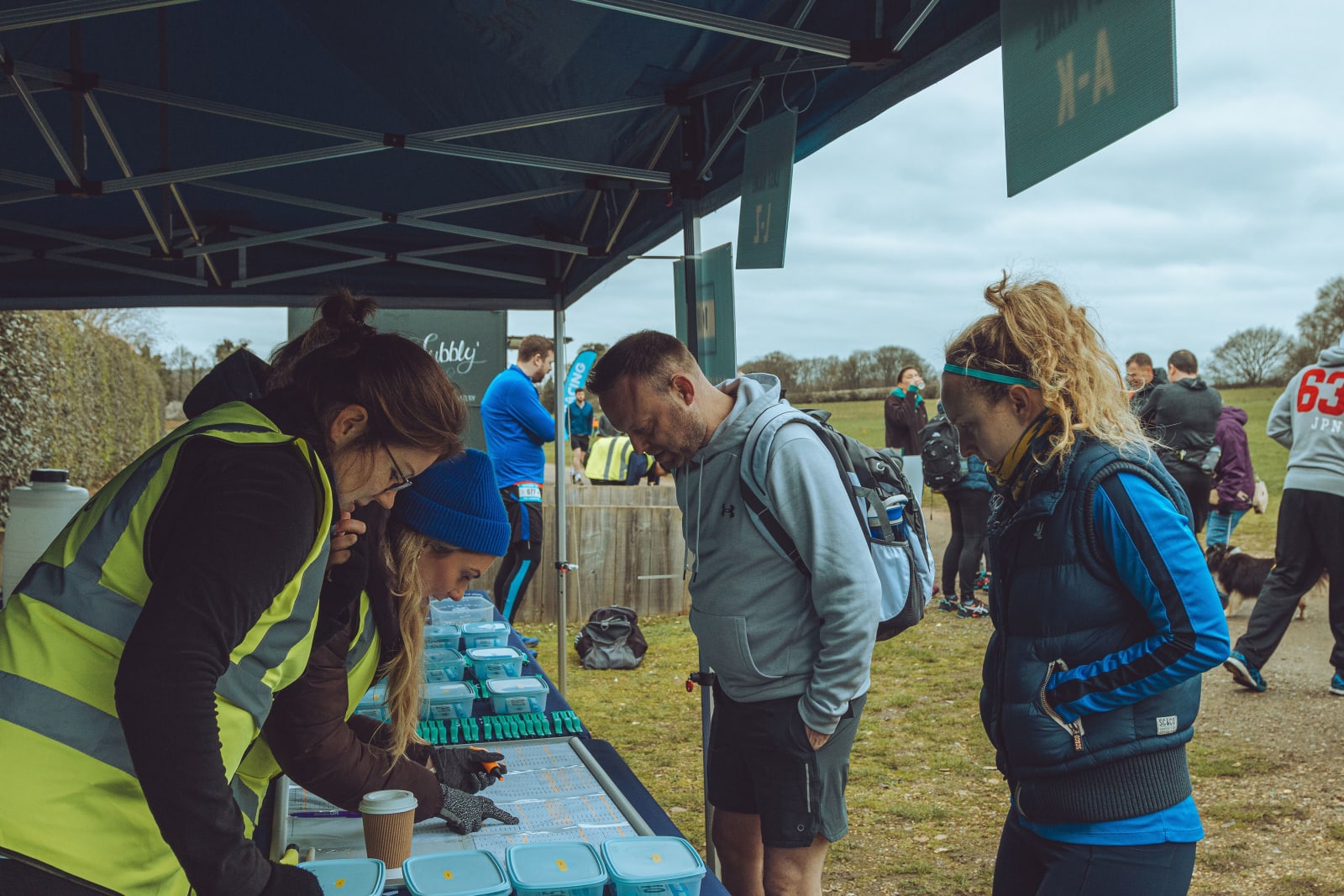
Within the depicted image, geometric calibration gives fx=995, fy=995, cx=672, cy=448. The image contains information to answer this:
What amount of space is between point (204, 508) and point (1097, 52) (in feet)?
3.64

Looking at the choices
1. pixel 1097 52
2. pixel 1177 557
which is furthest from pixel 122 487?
pixel 1177 557

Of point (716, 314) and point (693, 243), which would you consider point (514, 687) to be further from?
point (693, 243)

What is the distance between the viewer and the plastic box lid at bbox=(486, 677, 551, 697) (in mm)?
2430

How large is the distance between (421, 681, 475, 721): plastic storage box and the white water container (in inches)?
103

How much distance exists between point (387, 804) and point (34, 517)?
3460mm

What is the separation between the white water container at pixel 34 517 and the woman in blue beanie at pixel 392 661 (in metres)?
2.97

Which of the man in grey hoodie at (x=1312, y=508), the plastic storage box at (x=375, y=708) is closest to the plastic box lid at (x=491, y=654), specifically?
the plastic storage box at (x=375, y=708)

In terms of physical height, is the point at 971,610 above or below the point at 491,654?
below

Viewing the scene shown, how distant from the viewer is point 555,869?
54.3 inches

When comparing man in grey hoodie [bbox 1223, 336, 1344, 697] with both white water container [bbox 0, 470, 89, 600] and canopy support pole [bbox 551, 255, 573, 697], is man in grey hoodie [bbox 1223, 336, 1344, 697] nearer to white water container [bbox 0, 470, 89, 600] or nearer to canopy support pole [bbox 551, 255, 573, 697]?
canopy support pole [bbox 551, 255, 573, 697]

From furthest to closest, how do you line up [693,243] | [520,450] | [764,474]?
[520,450] < [693,243] < [764,474]

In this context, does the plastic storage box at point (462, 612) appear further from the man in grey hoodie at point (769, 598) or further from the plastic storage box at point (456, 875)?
the plastic storage box at point (456, 875)

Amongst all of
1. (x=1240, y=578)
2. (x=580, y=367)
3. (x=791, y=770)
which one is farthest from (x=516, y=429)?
(x=1240, y=578)

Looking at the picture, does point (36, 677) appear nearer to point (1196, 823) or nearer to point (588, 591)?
point (1196, 823)
